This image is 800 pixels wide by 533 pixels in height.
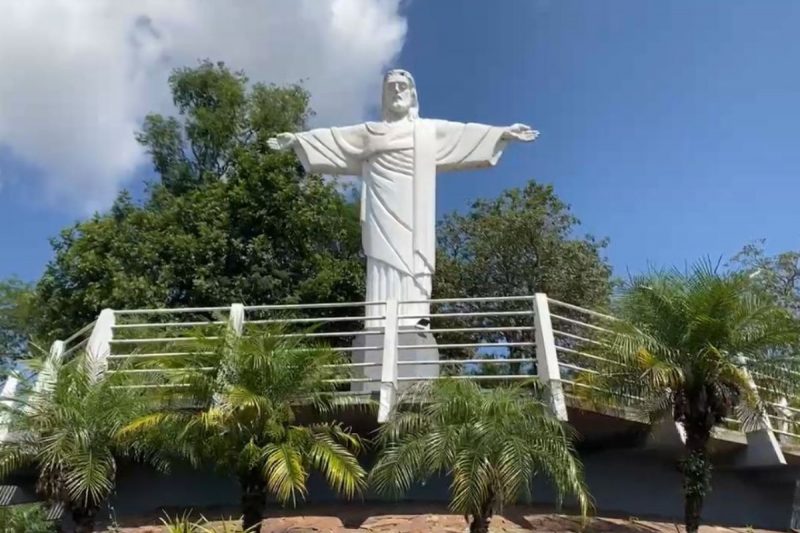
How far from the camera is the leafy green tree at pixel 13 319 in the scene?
2831 cm

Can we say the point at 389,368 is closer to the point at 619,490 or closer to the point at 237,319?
the point at 237,319

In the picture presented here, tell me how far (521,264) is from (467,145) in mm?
9712

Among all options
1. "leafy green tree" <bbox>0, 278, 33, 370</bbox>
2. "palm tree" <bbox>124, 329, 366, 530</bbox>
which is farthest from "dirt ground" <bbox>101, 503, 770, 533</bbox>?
"leafy green tree" <bbox>0, 278, 33, 370</bbox>

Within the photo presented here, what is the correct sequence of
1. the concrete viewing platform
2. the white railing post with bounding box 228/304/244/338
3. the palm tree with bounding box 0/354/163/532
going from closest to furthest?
the palm tree with bounding box 0/354/163/532 → the white railing post with bounding box 228/304/244/338 → the concrete viewing platform

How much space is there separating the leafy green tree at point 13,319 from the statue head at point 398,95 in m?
16.7

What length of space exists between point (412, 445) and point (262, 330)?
2437 mm

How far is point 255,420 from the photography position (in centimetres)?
939

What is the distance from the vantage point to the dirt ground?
35.7 feet

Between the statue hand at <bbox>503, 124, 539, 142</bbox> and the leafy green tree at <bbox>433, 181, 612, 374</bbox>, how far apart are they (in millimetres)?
8763

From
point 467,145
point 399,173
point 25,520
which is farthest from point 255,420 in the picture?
point 467,145

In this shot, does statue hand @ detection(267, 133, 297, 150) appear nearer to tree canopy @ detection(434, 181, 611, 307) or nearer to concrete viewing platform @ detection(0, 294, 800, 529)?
concrete viewing platform @ detection(0, 294, 800, 529)

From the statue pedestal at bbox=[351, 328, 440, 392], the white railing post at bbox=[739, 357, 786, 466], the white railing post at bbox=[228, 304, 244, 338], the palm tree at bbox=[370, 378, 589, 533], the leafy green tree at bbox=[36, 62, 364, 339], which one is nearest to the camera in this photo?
the palm tree at bbox=[370, 378, 589, 533]

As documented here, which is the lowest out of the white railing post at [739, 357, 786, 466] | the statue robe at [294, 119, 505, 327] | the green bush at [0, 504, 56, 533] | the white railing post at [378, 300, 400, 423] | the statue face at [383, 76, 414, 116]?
the green bush at [0, 504, 56, 533]

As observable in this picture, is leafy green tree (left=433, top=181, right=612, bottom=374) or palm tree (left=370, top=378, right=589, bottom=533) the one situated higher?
leafy green tree (left=433, top=181, right=612, bottom=374)
